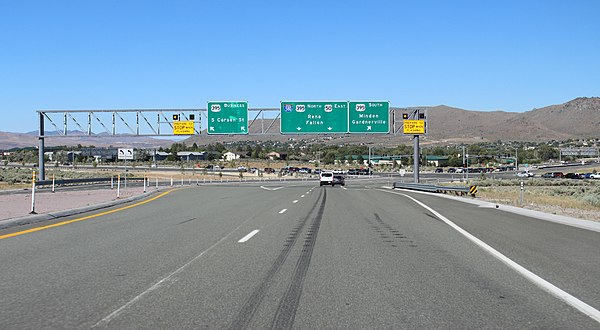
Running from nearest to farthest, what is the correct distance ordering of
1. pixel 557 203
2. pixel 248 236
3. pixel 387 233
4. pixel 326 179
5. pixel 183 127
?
pixel 248 236
pixel 387 233
pixel 557 203
pixel 183 127
pixel 326 179

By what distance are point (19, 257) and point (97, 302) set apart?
14.1 ft

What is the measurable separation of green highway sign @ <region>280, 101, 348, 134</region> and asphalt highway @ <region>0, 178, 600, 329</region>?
125ft

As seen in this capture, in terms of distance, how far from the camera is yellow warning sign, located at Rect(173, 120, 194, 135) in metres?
54.4

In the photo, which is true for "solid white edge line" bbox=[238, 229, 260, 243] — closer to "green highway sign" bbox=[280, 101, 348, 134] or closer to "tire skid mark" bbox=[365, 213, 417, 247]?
"tire skid mark" bbox=[365, 213, 417, 247]

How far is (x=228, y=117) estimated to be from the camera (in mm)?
55250

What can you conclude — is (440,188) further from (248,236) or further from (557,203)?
(248,236)

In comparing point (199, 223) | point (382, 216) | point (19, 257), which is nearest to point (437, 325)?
point (19, 257)

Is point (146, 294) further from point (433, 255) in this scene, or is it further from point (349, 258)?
point (433, 255)

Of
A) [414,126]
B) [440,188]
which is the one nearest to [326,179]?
[414,126]

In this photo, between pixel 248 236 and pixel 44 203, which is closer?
pixel 248 236

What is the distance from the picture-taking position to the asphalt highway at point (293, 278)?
6.78m

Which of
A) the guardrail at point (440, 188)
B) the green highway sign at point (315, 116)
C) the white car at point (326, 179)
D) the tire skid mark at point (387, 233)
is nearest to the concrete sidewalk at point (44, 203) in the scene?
the tire skid mark at point (387, 233)

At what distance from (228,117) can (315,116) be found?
25.8ft

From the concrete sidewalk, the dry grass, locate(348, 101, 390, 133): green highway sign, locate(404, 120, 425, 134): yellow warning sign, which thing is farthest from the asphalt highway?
locate(348, 101, 390, 133): green highway sign
